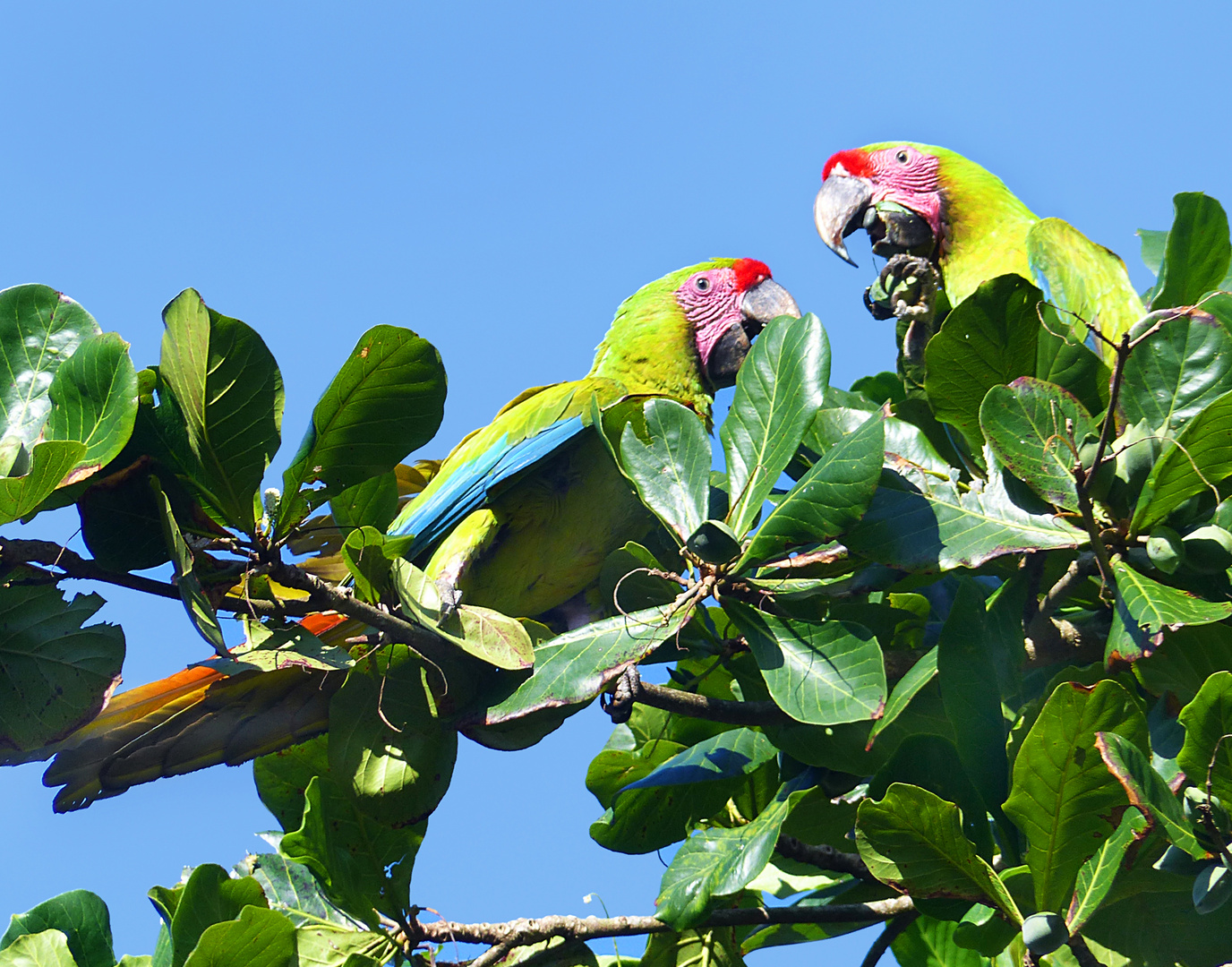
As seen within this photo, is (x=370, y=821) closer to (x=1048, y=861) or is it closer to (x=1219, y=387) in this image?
(x=1048, y=861)

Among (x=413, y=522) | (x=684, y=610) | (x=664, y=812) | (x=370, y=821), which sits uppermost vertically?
(x=413, y=522)

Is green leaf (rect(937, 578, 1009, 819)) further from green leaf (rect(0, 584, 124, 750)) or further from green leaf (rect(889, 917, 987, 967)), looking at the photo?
green leaf (rect(0, 584, 124, 750))

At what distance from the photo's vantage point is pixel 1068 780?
3.48ft

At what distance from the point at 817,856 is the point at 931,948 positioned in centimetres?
31

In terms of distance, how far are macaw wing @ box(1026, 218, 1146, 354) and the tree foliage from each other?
0.85 meters

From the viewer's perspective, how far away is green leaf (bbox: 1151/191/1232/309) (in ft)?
4.70

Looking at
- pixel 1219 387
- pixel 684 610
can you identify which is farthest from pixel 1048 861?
pixel 1219 387

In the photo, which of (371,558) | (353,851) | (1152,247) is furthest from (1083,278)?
(353,851)

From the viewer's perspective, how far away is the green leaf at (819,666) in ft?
3.83

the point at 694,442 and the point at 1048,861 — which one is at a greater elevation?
the point at 694,442

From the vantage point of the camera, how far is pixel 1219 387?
48.7 inches

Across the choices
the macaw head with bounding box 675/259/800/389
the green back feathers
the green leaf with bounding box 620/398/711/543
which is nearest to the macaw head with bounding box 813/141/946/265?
the macaw head with bounding box 675/259/800/389

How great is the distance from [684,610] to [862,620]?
29 cm

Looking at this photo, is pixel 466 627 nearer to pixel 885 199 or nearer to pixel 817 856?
pixel 817 856
